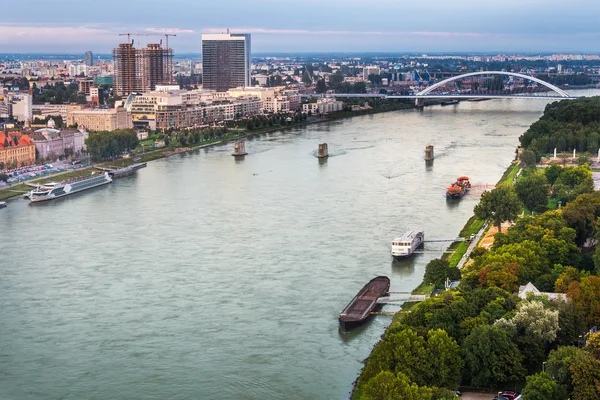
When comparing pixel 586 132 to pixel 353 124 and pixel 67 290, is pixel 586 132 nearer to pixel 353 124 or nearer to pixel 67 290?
pixel 353 124

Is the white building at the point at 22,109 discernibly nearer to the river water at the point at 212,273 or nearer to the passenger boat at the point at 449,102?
the river water at the point at 212,273

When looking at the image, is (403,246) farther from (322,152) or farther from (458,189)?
(322,152)

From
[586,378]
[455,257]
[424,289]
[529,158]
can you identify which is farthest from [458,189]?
[586,378]

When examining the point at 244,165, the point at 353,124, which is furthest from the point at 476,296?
the point at 353,124

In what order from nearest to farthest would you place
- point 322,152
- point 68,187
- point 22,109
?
point 68,187 → point 322,152 → point 22,109

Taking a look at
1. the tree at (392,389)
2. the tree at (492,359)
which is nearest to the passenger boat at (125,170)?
the tree at (492,359)

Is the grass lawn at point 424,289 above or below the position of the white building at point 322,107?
below
